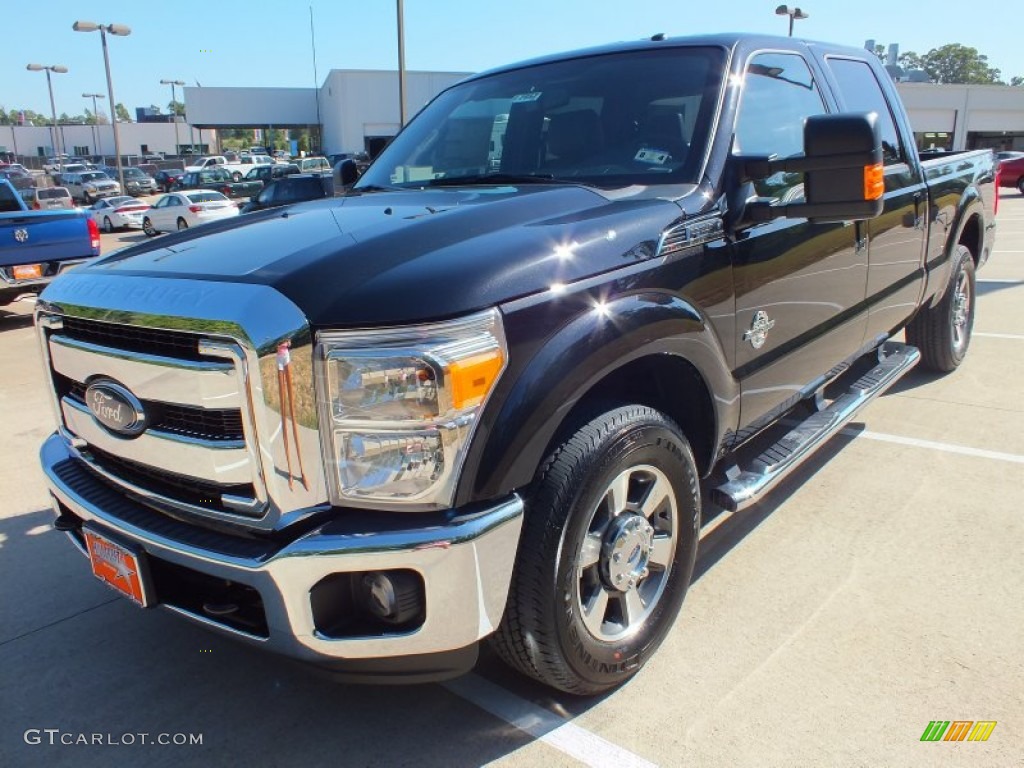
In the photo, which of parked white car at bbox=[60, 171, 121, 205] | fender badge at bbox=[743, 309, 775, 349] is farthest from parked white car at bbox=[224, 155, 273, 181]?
fender badge at bbox=[743, 309, 775, 349]

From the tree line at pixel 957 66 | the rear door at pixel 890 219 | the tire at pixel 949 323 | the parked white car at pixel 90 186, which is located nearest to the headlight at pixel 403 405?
the rear door at pixel 890 219

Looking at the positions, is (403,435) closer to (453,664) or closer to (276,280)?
(276,280)

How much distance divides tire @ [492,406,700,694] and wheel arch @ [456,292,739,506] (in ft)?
0.33

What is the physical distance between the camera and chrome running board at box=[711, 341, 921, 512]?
2.94 m

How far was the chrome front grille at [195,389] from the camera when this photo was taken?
1.96 metres

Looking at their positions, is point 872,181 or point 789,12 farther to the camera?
point 789,12

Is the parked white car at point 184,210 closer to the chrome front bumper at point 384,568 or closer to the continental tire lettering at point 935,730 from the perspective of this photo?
the chrome front bumper at point 384,568

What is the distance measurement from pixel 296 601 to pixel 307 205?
5.53 ft

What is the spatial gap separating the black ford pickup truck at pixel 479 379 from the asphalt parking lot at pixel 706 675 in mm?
268

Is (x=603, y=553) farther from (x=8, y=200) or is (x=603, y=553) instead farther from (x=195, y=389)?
(x=8, y=200)

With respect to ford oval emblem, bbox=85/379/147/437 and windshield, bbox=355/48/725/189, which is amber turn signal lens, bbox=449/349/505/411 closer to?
ford oval emblem, bbox=85/379/147/437

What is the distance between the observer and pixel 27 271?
28.8 ft

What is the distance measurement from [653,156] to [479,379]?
1.43 meters

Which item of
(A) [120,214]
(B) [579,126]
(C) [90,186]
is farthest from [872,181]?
(C) [90,186]
